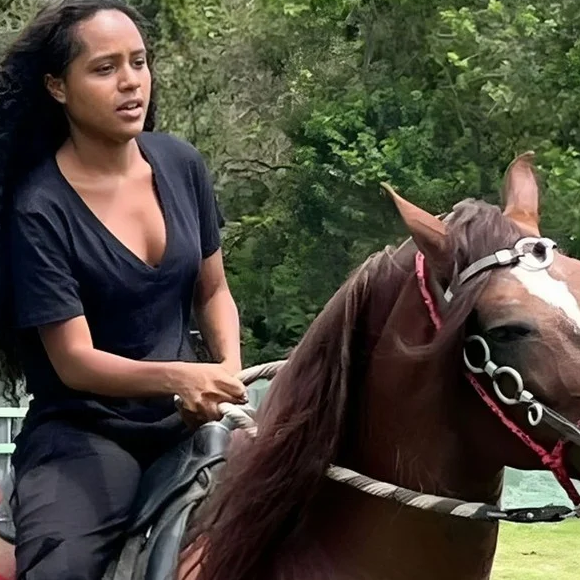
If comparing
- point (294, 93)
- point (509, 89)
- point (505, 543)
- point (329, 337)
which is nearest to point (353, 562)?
point (329, 337)

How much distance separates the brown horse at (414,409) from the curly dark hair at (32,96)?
69 centimetres

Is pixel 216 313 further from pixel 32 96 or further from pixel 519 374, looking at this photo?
pixel 519 374

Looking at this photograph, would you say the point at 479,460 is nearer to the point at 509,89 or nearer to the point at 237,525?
the point at 237,525

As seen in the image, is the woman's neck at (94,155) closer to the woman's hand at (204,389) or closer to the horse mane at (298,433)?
the woman's hand at (204,389)

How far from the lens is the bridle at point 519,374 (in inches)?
80.9

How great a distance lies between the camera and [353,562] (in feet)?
7.77

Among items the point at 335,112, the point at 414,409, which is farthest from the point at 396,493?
the point at 335,112

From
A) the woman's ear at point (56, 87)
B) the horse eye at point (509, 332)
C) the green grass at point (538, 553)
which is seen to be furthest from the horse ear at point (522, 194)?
the green grass at point (538, 553)

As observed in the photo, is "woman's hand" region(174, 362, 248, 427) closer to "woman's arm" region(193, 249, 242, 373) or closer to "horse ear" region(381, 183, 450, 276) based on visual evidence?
"woman's arm" region(193, 249, 242, 373)

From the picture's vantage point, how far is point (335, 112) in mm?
19281

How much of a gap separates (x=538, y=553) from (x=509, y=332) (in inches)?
254

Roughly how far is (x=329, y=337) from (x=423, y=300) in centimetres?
21

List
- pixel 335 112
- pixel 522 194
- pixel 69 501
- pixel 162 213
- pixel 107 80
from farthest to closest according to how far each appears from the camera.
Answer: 1. pixel 335 112
2. pixel 162 213
3. pixel 107 80
4. pixel 69 501
5. pixel 522 194

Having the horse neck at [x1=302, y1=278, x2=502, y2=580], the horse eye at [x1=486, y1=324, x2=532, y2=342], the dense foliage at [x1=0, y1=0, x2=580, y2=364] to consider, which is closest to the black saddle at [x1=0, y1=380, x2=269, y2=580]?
the horse neck at [x1=302, y1=278, x2=502, y2=580]
